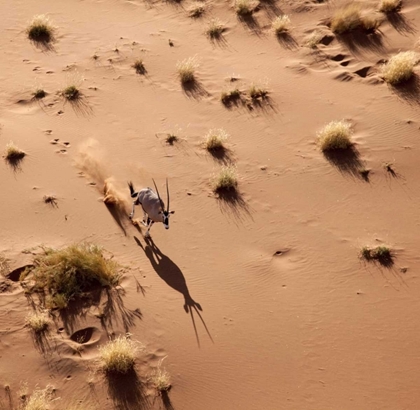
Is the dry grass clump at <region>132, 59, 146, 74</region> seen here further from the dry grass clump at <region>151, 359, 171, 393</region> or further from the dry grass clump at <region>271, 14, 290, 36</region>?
the dry grass clump at <region>151, 359, 171, 393</region>

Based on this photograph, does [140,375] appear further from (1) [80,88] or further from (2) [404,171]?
(1) [80,88]

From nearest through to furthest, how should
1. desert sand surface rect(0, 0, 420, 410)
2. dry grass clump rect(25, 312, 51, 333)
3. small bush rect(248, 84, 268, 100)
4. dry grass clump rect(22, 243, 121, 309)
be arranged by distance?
desert sand surface rect(0, 0, 420, 410) < dry grass clump rect(25, 312, 51, 333) < dry grass clump rect(22, 243, 121, 309) < small bush rect(248, 84, 268, 100)

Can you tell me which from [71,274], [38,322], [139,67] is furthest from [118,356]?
[139,67]

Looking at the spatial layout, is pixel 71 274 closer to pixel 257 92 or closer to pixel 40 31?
pixel 257 92

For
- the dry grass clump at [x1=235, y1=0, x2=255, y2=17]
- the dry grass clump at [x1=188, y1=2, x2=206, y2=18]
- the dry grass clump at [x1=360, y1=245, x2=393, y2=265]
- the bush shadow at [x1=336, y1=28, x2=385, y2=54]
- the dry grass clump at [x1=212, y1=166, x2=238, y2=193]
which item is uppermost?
the dry grass clump at [x1=188, y1=2, x2=206, y2=18]

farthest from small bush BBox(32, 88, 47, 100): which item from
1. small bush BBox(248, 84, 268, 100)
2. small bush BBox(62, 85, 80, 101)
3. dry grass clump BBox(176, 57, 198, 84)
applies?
small bush BBox(248, 84, 268, 100)

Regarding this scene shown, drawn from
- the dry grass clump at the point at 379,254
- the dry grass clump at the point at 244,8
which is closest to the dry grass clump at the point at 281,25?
the dry grass clump at the point at 244,8
